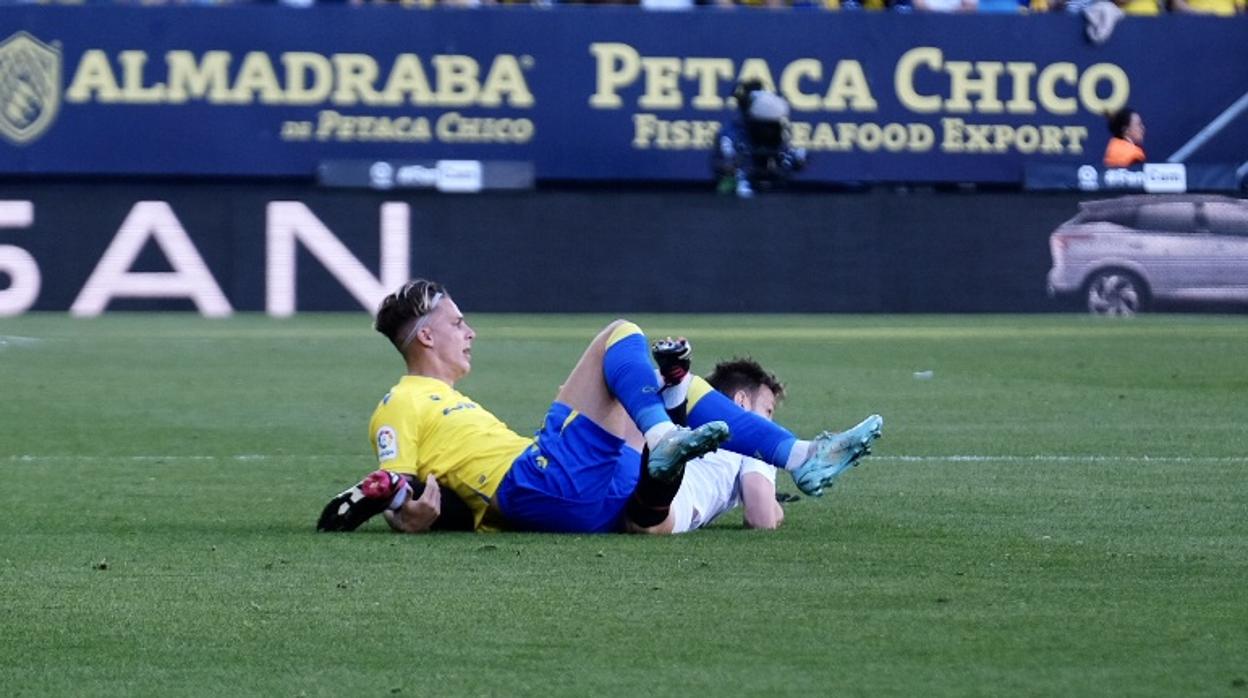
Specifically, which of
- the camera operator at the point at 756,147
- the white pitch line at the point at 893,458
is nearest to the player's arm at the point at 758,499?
the white pitch line at the point at 893,458

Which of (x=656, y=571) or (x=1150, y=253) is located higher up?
(x=1150, y=253)

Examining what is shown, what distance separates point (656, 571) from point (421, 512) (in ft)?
4.12

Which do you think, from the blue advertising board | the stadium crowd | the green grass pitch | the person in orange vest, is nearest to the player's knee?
the green grass pitch

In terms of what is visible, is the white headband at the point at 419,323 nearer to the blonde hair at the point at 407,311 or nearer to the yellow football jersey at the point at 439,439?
the blonde hair at the point at 407,311

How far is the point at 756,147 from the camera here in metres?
26.9

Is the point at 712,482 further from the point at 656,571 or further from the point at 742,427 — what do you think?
the point at 656,571

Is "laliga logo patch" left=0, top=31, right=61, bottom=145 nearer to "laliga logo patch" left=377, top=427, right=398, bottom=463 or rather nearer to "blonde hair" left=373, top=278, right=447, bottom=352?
"blonde hair" left=373, top=278, right=447, bottom=352

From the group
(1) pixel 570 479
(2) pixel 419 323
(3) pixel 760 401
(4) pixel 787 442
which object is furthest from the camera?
(3) pixel 760 401

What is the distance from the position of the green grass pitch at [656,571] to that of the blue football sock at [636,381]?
1.48ft

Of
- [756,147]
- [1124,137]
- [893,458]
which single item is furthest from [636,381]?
[756,147]

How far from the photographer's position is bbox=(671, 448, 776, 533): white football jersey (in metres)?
8.29

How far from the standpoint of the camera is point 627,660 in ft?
18.0

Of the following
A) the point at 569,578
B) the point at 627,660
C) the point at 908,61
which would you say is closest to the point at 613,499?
the point at 569,578

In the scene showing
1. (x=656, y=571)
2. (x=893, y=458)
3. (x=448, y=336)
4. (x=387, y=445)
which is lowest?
(x=893, y=458)
